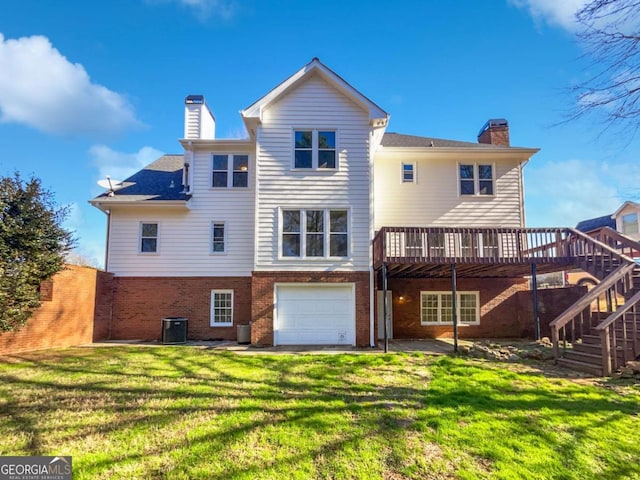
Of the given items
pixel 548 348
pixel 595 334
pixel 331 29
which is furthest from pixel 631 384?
pixel 331 29

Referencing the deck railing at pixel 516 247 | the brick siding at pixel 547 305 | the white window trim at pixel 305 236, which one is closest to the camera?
the deck railing at pixel 516 247

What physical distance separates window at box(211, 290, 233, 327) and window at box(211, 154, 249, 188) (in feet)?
13.7

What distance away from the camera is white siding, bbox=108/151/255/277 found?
43.4ft

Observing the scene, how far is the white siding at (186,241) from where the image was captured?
13234 millimetres

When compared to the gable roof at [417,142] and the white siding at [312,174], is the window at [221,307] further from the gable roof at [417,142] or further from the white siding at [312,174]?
the gable roof at [417,142]

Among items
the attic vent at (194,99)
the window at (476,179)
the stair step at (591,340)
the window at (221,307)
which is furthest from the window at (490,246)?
the attic vent at (194,99)

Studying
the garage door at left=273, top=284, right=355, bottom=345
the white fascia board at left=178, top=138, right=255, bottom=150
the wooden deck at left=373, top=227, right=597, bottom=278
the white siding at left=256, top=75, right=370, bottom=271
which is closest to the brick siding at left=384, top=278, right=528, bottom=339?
the wooden deck at left=373, top=227, right=597, bottom=278

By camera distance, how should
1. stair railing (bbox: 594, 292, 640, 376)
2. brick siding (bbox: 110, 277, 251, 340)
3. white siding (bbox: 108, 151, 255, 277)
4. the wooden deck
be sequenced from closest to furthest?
stair railing (bbox: 594, 292, 640, 376)
the wooden deck
brick siding (bbox: 110, 277, 251, 340)
white siding (bbox: 108, 151, 255, 277)

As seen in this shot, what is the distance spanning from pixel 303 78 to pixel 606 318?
11.3m

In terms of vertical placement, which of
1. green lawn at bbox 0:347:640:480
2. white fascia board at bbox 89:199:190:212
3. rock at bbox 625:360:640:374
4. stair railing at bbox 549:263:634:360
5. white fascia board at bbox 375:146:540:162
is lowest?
green lawn at bbox 0:347:640:480

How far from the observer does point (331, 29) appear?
41.1 ft

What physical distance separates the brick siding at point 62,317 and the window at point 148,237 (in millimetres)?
1798

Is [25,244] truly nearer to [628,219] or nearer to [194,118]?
[194,118]

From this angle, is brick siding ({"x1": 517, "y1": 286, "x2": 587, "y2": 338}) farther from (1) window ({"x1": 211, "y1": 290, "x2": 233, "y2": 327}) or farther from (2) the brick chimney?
(1) window ({"x1": 211, "y1": 290, "x2": 233, "y2": 327})
